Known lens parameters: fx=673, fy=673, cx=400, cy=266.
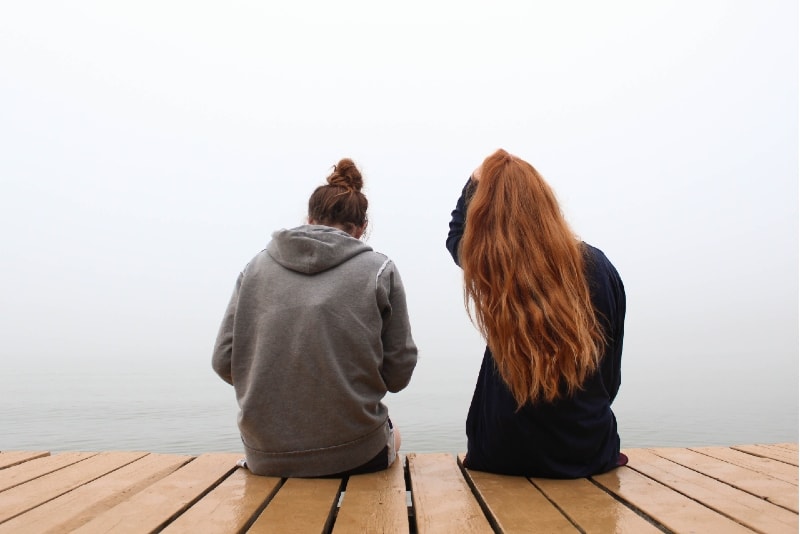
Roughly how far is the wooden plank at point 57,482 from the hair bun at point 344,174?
1.61m

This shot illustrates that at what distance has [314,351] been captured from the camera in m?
2.60

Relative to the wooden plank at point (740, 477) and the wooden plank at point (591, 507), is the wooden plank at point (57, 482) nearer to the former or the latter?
the wooden plank at point (591, 507)

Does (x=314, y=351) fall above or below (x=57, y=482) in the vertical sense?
above

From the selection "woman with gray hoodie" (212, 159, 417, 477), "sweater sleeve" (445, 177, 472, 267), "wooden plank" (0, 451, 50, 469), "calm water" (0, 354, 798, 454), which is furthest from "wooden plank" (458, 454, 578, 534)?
"calm water" (0, 354, 798, 454)

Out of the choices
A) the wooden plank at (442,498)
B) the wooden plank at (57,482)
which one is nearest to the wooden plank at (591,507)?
the wooden plank at (442,498)

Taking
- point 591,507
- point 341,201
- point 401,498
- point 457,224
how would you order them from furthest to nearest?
1. point 457,224
2. point 341,201
3. point 401,498
4. point 591,507

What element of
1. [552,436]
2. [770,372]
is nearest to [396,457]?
[552,436]

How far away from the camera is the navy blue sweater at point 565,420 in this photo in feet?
8.53

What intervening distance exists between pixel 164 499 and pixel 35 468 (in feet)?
3.27

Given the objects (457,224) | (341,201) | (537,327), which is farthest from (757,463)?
(341,201)

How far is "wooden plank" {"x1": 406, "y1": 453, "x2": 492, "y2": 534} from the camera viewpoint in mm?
2049

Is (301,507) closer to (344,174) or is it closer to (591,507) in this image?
(591,507)

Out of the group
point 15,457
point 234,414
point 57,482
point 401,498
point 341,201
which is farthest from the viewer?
point 234,414

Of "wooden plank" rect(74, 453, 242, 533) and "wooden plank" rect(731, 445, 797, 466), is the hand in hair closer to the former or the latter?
"wooden plank" rect(74, 453, 242, 533)
